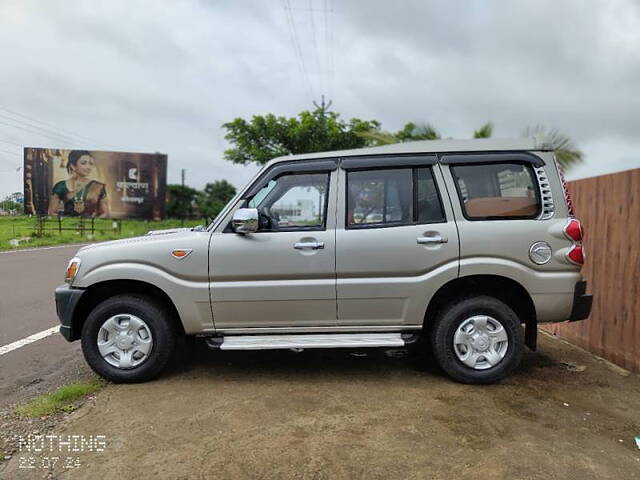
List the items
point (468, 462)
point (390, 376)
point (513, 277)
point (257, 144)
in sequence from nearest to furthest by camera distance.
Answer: point (468, 462), point (513, 277), point (390, 376), point (257, 144)

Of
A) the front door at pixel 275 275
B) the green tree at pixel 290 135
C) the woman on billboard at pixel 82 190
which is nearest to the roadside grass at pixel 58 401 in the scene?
the front door at pixel 275 275

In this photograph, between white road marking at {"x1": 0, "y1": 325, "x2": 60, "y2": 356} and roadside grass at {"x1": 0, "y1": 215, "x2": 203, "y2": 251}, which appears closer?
white road marking at {"x1": 0, "y1": 325, "x2": 60, "y2": 356}

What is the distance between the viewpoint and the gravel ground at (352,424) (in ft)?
9.04

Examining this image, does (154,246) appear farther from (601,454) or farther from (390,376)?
(601,454)

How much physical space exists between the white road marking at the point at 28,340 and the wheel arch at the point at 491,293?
4580mm

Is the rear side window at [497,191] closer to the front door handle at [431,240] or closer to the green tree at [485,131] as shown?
the front door handle at [431,240]

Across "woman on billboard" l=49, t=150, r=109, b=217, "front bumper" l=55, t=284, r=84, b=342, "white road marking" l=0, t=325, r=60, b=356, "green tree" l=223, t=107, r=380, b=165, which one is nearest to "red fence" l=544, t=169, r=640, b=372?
"front bumper" l=55, t=284, r=84, b=342

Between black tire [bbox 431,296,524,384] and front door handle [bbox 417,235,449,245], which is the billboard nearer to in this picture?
front door handle [bbox 417,235,449,245]

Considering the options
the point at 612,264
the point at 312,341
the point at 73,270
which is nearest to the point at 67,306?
the point at 73,270

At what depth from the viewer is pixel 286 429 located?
321 centimetres

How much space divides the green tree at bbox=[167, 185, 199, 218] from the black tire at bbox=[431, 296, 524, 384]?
234 ft

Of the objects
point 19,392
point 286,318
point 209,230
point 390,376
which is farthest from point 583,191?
point 19,392

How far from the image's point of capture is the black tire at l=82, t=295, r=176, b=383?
405 centimetres

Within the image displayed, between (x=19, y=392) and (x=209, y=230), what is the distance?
6.98 ft
